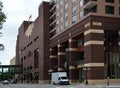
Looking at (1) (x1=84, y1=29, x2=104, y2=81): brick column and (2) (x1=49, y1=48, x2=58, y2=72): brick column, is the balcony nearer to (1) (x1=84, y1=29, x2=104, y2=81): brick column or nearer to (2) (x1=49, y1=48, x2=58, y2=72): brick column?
(1) (x1=84, y1=29, x2=104, y2=81): brick column

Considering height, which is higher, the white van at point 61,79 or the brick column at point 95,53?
the brick column at point 95,53

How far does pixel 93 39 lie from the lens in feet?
241

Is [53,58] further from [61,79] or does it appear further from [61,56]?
[61,79]

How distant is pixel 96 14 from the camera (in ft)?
242

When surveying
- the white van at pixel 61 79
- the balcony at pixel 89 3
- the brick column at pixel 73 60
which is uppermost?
the balcony at pixel 89 3

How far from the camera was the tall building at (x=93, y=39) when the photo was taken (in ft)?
241

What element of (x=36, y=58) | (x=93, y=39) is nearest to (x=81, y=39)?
(x=93, y=39)

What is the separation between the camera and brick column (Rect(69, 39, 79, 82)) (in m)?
87.6

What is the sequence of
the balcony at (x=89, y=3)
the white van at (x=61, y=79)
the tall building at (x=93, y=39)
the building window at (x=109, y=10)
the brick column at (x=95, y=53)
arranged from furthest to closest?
the building window at (x=109, y=10)
the balcony at (x=89, y=3)
the tall building at (x=93, y=39)
the brick column at (x=95, y=53)
the white van at (x=61, y=79)

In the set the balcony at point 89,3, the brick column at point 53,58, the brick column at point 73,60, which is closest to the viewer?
the balcony at point 89,3

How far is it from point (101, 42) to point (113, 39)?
8424 mm

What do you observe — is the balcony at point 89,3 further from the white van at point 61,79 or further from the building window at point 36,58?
the building window at point 36,58

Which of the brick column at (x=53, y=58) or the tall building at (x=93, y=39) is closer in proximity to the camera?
the tall building at (x=93, y=39)

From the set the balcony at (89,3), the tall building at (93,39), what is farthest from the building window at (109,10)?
the balcony at (89,3)
